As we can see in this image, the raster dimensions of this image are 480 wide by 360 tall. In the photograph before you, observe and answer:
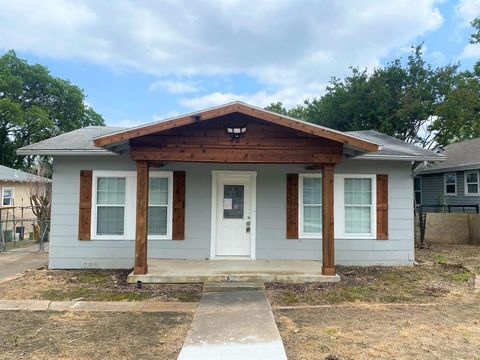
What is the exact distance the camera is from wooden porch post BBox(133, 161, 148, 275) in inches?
264

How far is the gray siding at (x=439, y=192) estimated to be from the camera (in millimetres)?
16969

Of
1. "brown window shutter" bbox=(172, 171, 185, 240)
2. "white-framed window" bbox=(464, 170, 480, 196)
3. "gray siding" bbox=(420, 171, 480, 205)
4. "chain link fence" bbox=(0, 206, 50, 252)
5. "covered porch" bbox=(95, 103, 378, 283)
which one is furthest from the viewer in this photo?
"gray siding" bbox=(420, 171, 480, 205)

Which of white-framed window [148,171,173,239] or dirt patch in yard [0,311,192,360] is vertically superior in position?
white-framed window [148,171,173,239]

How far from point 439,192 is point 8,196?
23693mm

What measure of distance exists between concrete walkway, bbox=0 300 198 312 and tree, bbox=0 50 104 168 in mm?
29269

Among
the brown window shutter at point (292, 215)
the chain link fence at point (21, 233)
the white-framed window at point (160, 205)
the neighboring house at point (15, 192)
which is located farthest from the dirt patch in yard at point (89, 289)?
the neighboring house at point (15, 192)

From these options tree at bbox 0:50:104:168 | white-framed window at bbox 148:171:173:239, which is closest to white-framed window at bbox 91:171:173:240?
white-framed window at bbox 148:171:173:239

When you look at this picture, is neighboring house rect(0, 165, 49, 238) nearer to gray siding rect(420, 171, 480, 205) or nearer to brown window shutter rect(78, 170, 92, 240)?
brown window shutter rect(78, 170, 92, 240)

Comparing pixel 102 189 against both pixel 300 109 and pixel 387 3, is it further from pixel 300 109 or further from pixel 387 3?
pixel 300 109

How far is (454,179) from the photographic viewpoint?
18000 mm

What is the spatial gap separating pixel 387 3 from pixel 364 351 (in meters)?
10.4

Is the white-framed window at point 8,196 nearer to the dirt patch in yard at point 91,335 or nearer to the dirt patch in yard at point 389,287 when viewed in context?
the dirt patch in yard at point 91,335

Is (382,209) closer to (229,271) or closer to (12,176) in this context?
(229,271)

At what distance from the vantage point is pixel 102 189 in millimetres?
8227
